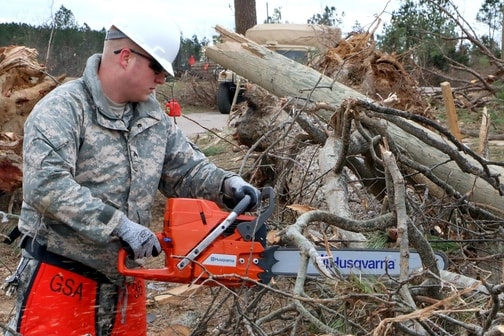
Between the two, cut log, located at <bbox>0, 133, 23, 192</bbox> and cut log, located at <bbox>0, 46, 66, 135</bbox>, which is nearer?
cut log, located at <bbox>0, 133, 23, 192</bbox>

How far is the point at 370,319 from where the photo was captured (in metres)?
3.02

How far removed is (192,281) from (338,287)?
56 cm

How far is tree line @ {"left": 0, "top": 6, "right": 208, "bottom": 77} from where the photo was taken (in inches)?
724

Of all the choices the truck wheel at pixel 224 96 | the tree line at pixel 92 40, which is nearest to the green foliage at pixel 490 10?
the tree line at pixel 92 40

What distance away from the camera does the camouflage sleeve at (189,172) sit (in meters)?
3.21

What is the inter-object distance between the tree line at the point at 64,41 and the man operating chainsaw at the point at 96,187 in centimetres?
1470

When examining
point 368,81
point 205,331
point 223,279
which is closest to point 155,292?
point 205,331

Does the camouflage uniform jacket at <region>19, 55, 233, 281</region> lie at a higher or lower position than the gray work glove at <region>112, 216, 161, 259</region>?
higher

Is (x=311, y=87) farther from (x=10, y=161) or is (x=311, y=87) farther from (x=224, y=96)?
(x=224, y=96)

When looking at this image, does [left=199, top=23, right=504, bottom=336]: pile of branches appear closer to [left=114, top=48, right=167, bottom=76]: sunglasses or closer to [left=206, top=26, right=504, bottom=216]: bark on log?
[left=206, top=26, right=504, bottom=216]: bark on log

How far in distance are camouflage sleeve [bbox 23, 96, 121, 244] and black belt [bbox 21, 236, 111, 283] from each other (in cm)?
22

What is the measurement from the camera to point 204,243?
2.83m

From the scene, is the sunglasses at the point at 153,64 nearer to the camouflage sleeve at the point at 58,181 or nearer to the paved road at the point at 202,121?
the camouflage sleeve at the point at 58,181

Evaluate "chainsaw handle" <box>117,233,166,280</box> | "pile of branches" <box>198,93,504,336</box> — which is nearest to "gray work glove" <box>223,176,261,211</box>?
"pile of branches" <box>198,93,504,336</box>
